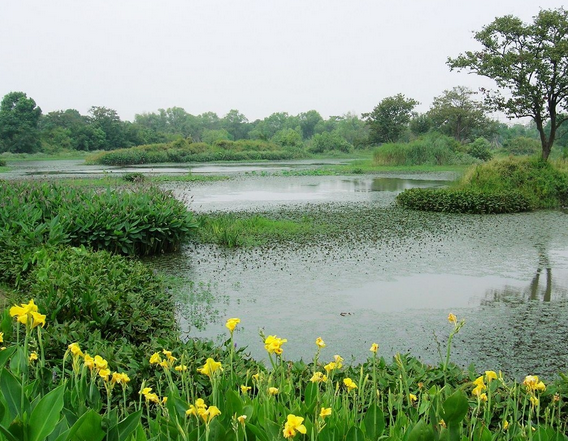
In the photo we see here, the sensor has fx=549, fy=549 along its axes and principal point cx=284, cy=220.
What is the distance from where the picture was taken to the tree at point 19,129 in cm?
5416

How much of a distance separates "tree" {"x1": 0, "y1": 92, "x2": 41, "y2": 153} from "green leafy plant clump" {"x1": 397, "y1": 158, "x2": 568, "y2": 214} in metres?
49.5

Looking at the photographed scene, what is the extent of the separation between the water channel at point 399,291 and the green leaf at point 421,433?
2.20 m

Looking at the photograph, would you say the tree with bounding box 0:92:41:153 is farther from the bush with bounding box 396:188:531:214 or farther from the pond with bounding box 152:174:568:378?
the pond with bounding box 152:174:568:378

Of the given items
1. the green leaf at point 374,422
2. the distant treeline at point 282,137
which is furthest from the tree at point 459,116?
the green leaf at point 374,422

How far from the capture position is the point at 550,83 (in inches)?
728

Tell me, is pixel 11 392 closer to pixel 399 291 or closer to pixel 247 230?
pixel 399 291

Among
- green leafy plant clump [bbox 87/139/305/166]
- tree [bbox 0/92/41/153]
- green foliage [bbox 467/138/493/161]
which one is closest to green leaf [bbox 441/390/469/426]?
green foliage [bbox 467/138/493/161]

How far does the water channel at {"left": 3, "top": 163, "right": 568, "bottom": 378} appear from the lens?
14.9 feet

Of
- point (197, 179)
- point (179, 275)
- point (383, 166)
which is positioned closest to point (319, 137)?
point (383, 166)

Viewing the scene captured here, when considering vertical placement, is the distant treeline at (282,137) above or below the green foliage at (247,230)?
above

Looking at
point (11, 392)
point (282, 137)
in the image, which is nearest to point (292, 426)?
point (11, 392)

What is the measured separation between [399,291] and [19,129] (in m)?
55.6

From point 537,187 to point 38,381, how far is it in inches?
600

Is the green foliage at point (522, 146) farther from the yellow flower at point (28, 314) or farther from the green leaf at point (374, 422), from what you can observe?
the yellow flower at point (28, 314)
